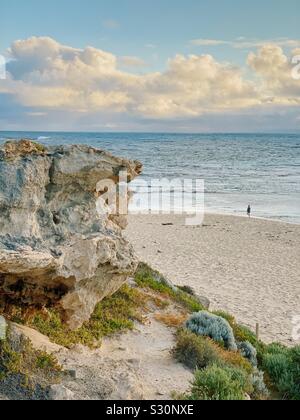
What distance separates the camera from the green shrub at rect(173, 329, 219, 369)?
32.2ft

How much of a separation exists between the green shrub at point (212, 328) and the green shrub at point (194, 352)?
0.93 metres

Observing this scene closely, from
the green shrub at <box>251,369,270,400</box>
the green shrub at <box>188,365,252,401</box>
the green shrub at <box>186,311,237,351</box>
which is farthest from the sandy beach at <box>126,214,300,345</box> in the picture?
the green shrub at <box>188,365,252,401</box>

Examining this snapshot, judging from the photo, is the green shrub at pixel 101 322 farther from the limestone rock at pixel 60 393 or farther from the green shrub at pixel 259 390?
the green shrub at pixel 259 390

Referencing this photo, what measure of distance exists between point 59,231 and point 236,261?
18.1 m

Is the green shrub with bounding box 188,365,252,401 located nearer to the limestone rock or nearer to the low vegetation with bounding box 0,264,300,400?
the low vegetation with bounding box 0,264,300,400

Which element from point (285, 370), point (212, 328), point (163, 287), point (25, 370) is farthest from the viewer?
point (163, 287)

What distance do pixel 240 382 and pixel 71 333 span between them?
11.0ft

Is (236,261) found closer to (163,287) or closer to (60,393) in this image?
(163,287)

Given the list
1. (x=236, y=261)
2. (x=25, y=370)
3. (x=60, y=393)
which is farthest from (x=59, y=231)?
(x=236, y=261)

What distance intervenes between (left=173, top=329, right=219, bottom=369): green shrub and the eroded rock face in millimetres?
2075

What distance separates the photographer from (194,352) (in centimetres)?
993

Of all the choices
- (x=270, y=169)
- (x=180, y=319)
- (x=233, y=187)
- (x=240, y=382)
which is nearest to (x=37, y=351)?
(x=240, y=382)

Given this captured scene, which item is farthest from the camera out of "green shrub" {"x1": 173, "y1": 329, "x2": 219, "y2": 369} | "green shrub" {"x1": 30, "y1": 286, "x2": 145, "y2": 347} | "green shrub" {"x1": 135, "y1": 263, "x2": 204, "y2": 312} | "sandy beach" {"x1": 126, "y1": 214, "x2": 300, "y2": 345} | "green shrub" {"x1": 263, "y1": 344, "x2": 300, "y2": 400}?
"sandy beach" {"x1": 126, "y1": 214, "x2": 300, "y2": 345}

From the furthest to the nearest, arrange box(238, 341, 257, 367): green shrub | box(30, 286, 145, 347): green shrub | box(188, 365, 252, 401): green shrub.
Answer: box(238, 341, 257, 367): green shrub < box(30, 286, 145, 347): green shrub < box(188, 365, 252, 401): green shrub
